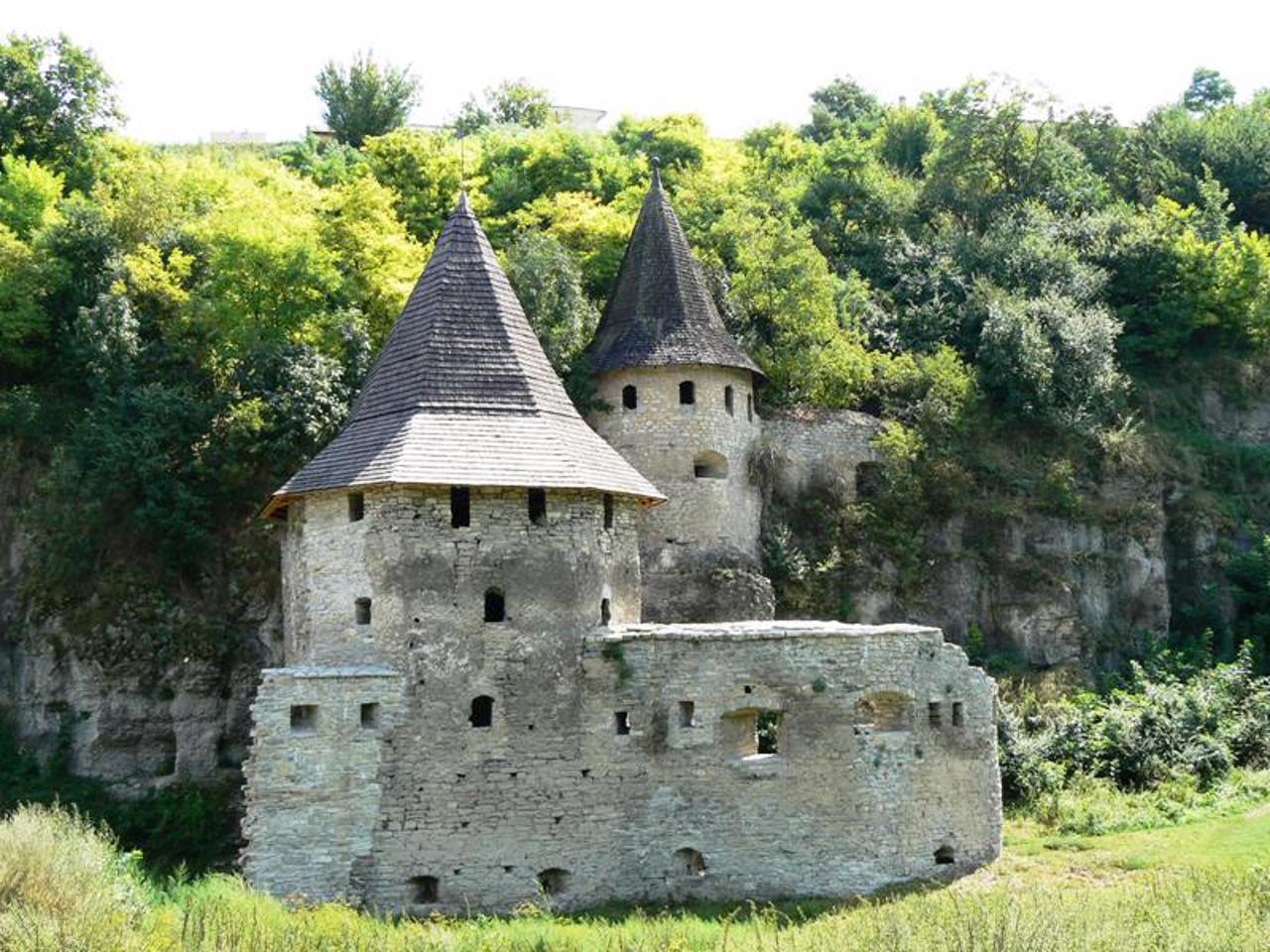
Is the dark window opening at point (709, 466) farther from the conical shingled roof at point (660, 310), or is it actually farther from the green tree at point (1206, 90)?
the green tree at point (1206, 90)

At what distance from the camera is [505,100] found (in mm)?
72688

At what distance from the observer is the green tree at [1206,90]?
221ft

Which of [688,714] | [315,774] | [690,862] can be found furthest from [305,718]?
[690,862]

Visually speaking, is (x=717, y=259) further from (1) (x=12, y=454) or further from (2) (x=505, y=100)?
(2) (x=505, y=100)

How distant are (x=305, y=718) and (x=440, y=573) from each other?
3177 mm

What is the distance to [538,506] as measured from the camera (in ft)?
83.8

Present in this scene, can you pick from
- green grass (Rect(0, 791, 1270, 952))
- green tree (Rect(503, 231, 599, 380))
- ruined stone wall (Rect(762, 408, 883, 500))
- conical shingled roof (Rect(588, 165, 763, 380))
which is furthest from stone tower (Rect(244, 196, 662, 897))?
ruined stone wall (Rect(762, 408, 883, 500))

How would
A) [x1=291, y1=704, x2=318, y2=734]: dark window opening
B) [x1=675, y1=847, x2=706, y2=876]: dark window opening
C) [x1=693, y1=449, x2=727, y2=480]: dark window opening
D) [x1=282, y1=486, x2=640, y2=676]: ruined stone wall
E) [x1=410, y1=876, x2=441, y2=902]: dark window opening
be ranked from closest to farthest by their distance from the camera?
[x1=291, y1=704, x2=318, y2=734]: dark window opening, [x1=410, y1=876, x2=441, y2=902]: dark window opening, [x1=282, y1=486, x2=640, y2=676]: ruined stone wall, [x1=675, y1=847, x2=706, y2=876]: dark window opening, [x1=693, y1=449, x2=727, y2=480]: dark window opening

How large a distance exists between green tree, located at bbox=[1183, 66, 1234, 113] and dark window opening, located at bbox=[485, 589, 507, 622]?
5356 centimetres

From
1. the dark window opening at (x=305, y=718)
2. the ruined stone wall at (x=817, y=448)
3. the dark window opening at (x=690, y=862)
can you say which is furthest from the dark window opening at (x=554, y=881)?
the ruined stone wall at (x=817, y=448)

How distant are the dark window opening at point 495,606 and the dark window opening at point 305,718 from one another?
3.22 meters

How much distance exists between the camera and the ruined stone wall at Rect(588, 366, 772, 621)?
3266 cm

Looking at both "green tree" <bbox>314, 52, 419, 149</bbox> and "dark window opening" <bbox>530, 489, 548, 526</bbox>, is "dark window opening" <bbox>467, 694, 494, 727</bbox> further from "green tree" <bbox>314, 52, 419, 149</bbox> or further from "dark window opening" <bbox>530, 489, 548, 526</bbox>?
"green tree" <bbox>314, 52, 419, 149</bbox>

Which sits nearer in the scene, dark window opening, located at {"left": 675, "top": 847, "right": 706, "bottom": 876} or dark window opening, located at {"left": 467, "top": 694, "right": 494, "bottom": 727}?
dark window opening, located at {"left": 467, "top": 694, "right": 494, "bottom": 727}
